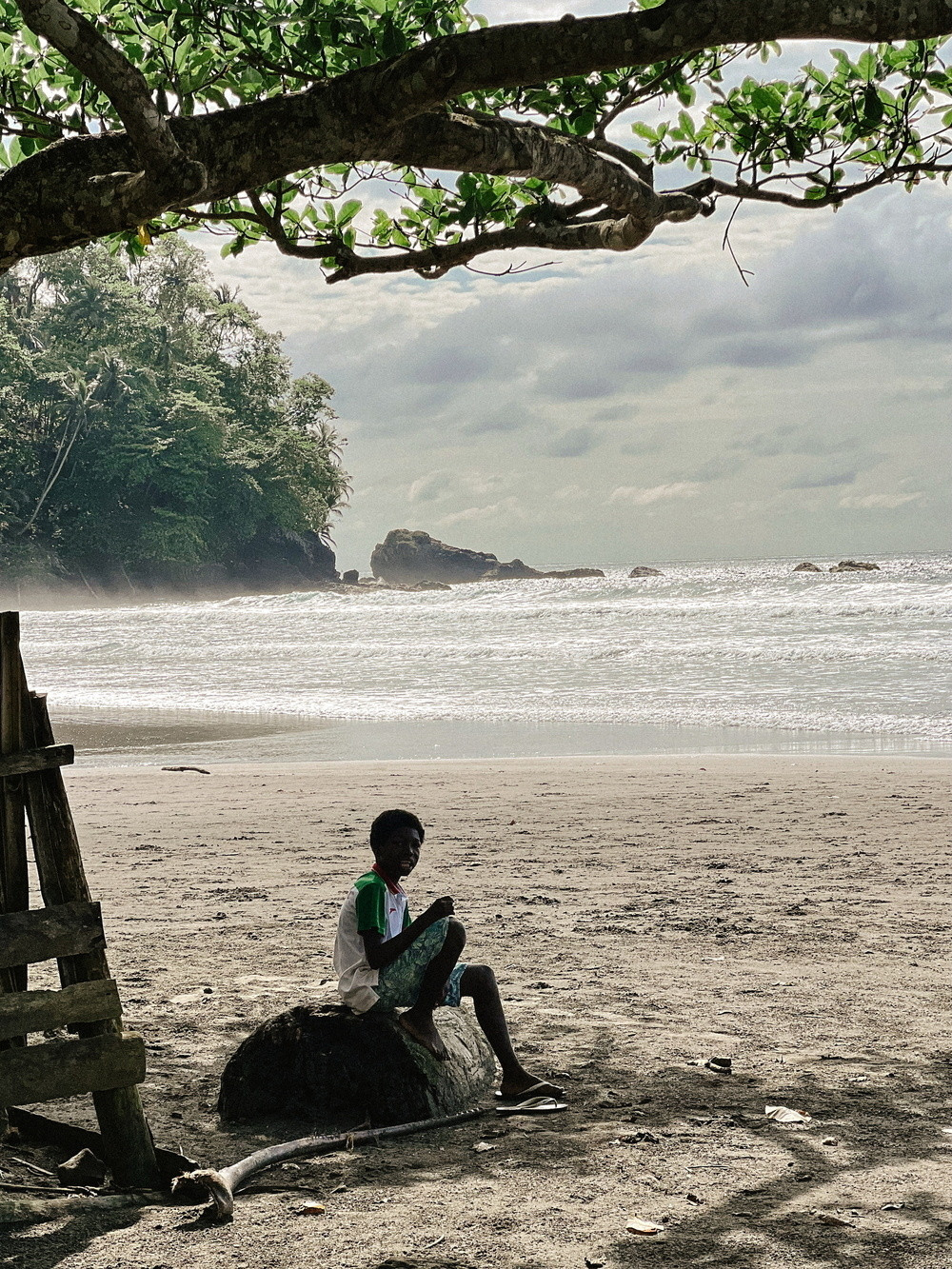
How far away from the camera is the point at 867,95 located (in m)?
5.70

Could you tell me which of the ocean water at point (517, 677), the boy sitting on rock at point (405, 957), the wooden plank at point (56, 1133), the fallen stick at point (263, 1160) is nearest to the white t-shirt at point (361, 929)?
the boy sitting on rock at point (405, 957)

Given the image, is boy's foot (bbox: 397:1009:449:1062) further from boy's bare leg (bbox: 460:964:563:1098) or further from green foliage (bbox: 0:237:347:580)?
green foliage (bbox: 0:237:347:580)

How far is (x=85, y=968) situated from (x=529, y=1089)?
1.75 m

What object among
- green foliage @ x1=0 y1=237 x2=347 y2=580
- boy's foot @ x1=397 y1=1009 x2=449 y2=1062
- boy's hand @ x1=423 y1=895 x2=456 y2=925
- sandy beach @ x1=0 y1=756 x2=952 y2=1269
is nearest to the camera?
sandy beach @ x1=0 y1=756 x2=952 y2=1269

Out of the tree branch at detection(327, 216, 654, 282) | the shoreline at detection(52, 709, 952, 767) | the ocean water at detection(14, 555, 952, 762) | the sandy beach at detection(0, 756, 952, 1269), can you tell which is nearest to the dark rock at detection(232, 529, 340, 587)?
the ocean water at detection(14, 555, 952, 762)

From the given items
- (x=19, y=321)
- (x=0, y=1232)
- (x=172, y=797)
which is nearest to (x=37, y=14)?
(x=0, y=1232)

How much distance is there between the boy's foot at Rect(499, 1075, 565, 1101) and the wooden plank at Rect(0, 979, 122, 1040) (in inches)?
62.6

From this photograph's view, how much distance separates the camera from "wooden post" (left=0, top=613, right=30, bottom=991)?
3.82m

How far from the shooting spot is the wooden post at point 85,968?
3.78 m

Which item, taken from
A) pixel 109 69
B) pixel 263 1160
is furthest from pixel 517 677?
pixel 109 69

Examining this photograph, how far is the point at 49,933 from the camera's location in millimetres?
3703

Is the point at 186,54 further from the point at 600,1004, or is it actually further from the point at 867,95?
the point at 600,1004

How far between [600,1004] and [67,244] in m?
3.99

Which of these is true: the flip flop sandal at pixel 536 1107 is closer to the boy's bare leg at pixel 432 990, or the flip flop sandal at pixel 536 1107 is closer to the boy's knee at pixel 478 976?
the boy's bare leg at pixel 432 990
